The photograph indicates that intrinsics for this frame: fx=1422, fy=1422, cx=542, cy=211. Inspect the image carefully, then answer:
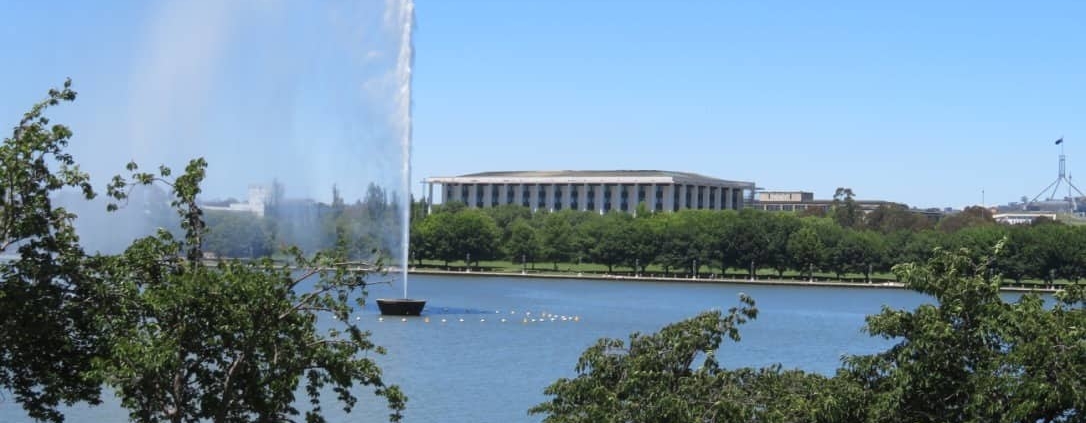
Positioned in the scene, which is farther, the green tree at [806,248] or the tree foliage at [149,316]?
the green tree at [806,248]

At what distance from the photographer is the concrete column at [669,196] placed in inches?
7319

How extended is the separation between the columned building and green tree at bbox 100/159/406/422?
167 m

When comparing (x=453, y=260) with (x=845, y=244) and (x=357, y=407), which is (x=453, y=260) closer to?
(x=845, y=244)

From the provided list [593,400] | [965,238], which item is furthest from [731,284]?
[593,400]

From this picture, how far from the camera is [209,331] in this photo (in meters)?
16.6

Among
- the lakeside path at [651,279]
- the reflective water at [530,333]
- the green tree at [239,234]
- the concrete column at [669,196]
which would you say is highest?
the concrete column at [669,196]

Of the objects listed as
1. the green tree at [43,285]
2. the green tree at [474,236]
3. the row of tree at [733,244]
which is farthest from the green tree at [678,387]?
the green tree at [474,236]

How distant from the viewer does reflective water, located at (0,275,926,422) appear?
40469 mm

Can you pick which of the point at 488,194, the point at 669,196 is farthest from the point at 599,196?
the point at 488,194

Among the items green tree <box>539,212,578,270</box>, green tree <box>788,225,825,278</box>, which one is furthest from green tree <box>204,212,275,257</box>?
green tree <box>788,225,825,278</box>

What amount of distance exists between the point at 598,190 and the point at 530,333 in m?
126

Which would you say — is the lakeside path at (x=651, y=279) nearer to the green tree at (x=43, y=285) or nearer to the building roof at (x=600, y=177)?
the building roof at (x=600, y=177)

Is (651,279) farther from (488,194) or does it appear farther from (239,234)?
(488,194)

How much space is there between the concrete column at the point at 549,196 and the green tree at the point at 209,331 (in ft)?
578
